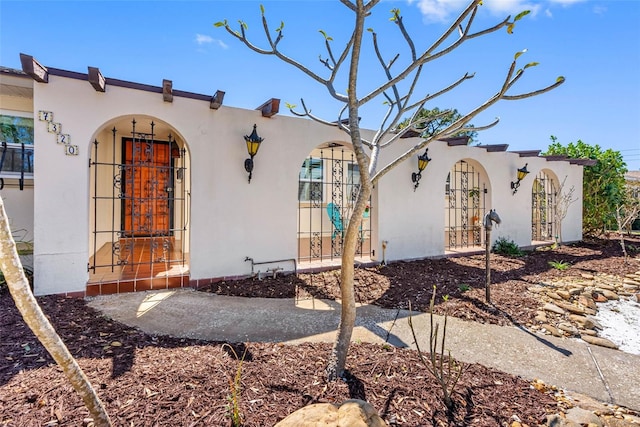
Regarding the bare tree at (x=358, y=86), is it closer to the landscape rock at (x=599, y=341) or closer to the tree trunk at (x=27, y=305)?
the tree trunk at (x=27, y=305)

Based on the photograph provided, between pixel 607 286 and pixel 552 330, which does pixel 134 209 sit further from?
pixel 607 286

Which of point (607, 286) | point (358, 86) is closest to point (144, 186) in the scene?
point (358, 86)

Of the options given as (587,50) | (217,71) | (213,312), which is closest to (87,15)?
(217,71)

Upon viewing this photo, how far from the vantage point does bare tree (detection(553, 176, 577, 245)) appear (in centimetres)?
1048

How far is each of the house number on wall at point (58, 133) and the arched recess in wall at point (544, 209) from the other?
12.9 metres

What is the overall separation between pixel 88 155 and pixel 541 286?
7.93 meters

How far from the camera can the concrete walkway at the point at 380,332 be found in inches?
111

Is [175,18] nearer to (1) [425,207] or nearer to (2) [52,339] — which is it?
(2) [52,339]

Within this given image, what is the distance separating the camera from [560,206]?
35.1ft

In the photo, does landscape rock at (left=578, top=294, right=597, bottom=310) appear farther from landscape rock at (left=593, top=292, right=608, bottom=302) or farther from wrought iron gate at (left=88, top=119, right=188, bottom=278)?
wrought iron gate at (left=88, top=119, right=188, bottom=278)

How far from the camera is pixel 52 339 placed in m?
1.43

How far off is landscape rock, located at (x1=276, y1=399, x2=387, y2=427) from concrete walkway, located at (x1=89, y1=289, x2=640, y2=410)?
5.11 feet

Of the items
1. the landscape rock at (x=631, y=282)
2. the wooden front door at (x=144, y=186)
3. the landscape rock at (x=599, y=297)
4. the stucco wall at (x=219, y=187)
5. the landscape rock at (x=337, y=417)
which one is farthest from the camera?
the wooden front door at (x=144, y=186)

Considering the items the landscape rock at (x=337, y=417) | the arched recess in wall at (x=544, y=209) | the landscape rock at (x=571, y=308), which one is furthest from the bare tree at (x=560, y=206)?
the landscape rock at (x=337, y=417)
